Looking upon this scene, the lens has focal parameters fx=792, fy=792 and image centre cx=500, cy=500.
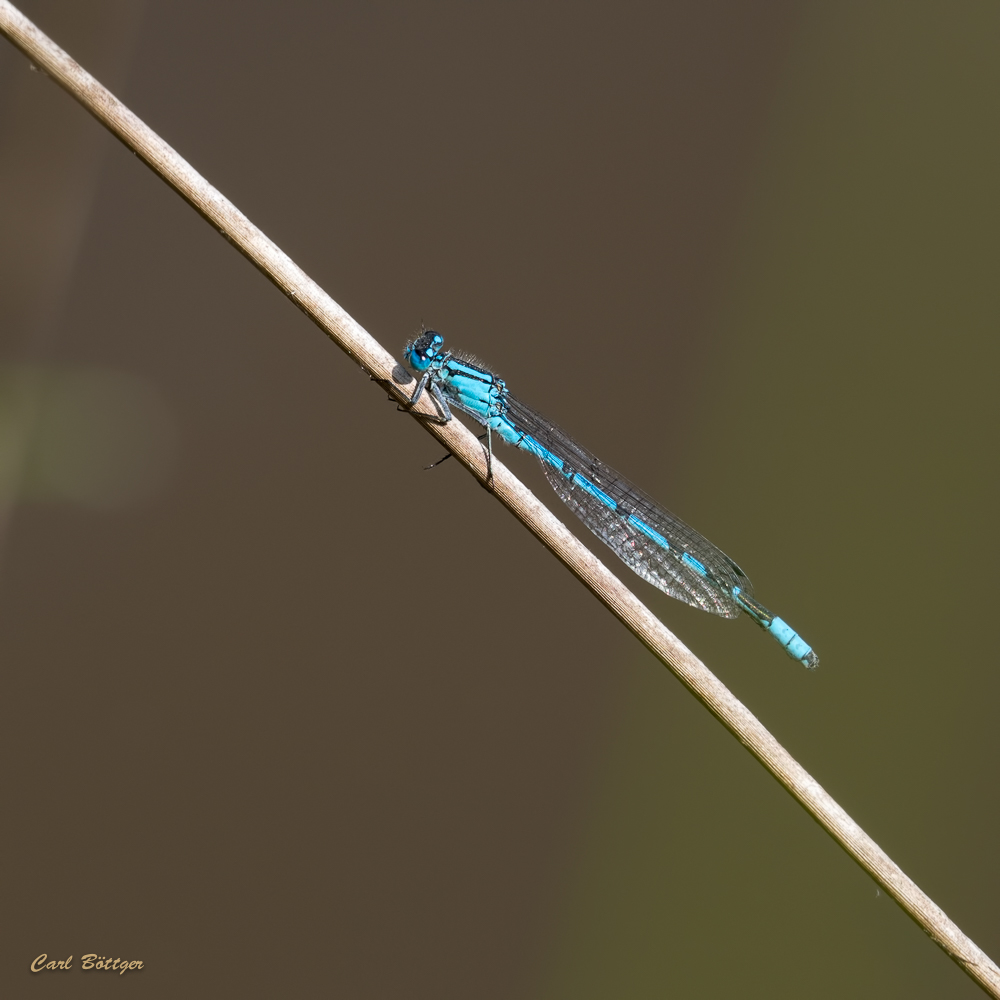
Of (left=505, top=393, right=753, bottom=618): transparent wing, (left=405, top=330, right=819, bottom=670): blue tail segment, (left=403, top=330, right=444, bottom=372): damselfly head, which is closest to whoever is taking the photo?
(left=403, top=330, right=444, bottom=372): damselfly head

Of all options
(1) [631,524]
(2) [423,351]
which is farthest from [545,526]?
(1) [631,524]

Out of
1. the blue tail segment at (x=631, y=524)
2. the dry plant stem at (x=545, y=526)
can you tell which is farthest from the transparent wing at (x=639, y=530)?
the dry plant stem at (x=545, y=526)

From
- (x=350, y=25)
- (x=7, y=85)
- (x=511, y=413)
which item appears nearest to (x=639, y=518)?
(x=511, y=413)

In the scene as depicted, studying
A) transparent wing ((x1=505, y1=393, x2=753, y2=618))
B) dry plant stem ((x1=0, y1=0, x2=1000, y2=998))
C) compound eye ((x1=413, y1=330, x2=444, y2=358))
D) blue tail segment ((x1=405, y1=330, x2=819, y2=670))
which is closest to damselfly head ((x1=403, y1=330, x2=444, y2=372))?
compound eye ((x1=413, y1=330, x2=444, y2=358))

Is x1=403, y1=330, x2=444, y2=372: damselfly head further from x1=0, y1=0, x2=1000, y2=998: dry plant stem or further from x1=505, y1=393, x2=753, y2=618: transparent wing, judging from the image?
x1=0, y1=0, x2=1000, y2=998: dry plant stem

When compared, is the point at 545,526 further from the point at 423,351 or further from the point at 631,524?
the point at 631,524
